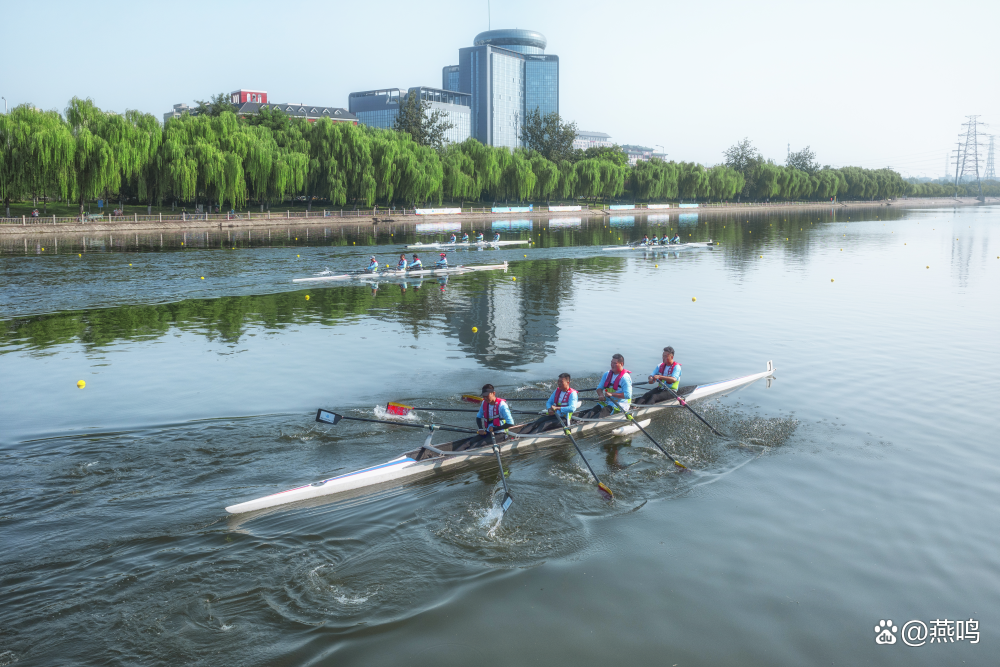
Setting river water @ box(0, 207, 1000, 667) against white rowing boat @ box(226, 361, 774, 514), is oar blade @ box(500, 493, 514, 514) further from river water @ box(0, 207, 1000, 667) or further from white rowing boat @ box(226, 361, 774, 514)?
white rowing boat @ box(226, 361, 774, 514)

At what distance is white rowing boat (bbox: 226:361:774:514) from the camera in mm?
10492

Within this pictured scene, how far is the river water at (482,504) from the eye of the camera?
797cm

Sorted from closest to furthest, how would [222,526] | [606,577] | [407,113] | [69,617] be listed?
[69,617], [606,577], [222,526], [407,113]

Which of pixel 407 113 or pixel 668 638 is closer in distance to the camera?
pixel 668 638

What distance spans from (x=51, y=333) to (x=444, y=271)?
18.9 m

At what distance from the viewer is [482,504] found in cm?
1106

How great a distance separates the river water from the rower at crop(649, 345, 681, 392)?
0.71m

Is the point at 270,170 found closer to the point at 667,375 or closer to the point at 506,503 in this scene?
the point at 667,375

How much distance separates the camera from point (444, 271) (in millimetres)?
36688

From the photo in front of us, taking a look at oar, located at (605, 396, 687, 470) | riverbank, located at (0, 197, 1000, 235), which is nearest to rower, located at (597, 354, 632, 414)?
oar, located at (605, 396, 687, 470)

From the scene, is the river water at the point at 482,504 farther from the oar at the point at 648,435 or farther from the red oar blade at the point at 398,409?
the red oar blade at the point at 398,409

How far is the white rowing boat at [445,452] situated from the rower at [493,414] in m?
0.30

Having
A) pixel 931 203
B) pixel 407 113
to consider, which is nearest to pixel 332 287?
pixel 407 113

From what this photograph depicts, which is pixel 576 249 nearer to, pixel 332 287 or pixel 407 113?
pixel 332 287
